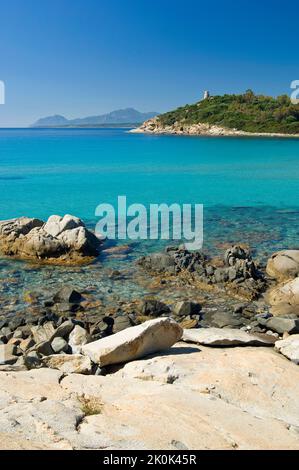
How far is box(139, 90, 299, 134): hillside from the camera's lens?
476ft

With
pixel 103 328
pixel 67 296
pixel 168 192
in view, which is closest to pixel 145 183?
pixel 168 192

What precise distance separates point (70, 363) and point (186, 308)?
5.52 m

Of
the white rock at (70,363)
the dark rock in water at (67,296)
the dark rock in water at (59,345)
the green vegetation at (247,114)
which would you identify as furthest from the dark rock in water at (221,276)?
the green vegetation at (247,114)

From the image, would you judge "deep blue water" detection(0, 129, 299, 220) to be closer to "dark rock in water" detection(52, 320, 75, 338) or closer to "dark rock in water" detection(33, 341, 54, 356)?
"dark rock in water" detection(52, 320, 75, 338)

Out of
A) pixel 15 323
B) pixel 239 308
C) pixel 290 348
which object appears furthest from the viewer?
pixel 239 308

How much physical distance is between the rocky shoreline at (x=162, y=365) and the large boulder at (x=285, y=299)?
3cm

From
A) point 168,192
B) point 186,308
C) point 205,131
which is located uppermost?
point 205,131

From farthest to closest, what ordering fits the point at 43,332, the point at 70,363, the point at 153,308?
the point at 153,308, the point at 43,332, the point at 70,363

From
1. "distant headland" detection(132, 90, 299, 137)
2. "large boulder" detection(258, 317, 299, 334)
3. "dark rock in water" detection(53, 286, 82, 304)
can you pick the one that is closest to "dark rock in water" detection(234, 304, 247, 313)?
"large boulder" detection(258, 317, 299, 334)

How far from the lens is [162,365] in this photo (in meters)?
8.41

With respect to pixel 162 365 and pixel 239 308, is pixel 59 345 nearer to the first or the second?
pixel 162 365

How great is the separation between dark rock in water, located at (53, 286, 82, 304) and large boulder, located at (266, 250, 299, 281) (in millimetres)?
7383
